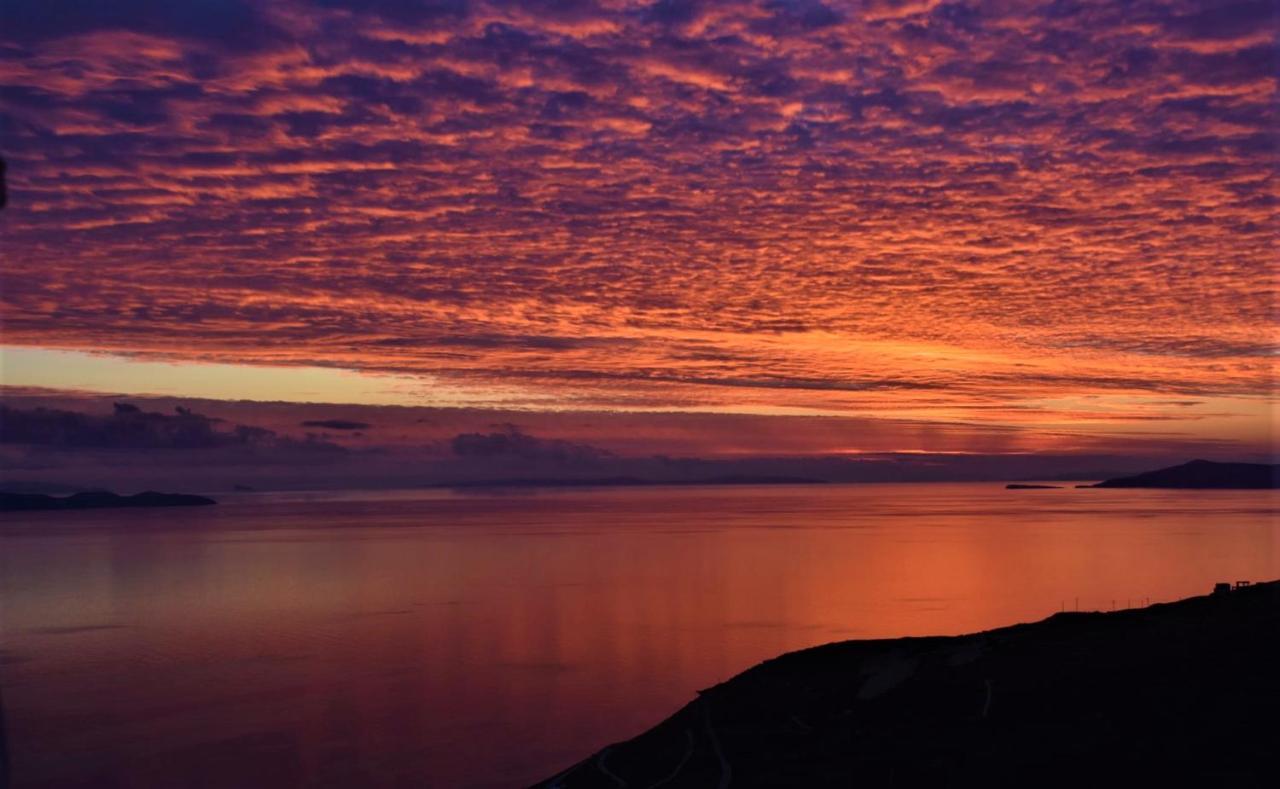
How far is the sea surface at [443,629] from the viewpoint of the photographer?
2898 centimetres

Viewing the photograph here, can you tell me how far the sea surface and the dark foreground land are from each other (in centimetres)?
584

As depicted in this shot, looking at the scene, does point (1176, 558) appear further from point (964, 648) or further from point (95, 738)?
point (95, 738)

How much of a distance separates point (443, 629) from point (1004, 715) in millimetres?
34826

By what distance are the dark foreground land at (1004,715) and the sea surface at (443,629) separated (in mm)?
5837

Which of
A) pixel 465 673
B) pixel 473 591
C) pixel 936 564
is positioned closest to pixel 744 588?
pixel 473 591

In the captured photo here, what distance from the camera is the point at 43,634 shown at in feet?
167

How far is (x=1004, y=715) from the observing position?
1983cm

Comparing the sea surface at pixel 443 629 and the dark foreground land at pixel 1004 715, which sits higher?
the dark foreground land at pixel 1004 715

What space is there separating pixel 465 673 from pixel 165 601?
32.5 meters

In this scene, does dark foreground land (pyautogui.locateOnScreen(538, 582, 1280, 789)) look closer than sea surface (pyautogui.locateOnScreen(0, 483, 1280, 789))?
Yes

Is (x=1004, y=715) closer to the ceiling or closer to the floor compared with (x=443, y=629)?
closer to the ceiling

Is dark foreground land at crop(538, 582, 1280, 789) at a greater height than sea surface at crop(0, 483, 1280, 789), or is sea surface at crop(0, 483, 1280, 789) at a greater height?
dark foreground land at crop(538, 582, 1280, 789)

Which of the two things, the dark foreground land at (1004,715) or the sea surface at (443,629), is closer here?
the dark foreground land at (1004,715)

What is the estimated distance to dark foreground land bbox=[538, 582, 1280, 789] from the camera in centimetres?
1620
